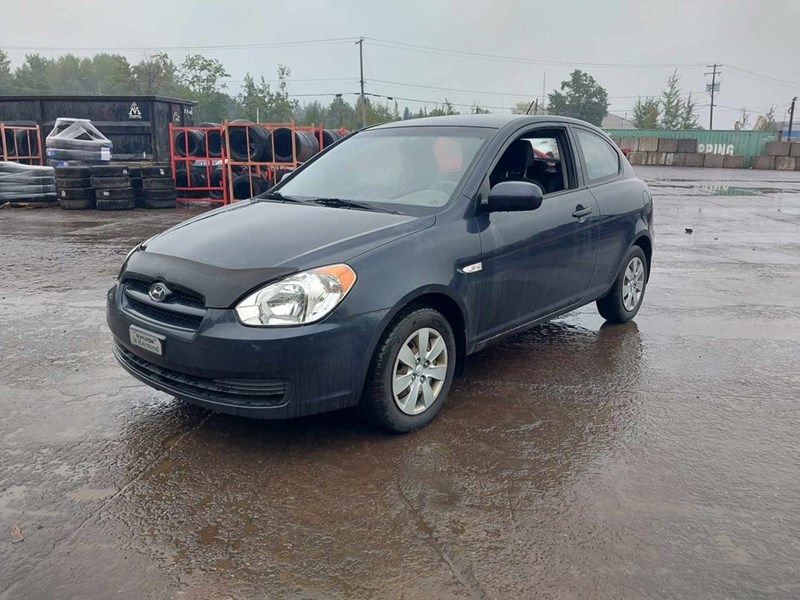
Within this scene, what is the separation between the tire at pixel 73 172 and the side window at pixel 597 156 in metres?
12.7

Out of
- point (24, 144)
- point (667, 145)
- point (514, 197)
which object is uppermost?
point (667, 145)

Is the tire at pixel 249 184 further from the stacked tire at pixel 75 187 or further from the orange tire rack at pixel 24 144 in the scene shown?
the orange tire rack at pixel 24 144

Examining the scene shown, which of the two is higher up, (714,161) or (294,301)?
(714,161)

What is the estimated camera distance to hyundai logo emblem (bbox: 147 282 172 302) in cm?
353

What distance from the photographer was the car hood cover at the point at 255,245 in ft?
11.0

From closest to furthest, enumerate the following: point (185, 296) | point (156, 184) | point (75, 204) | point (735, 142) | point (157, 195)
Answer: point (185, 296)
point (75, 204)
point (156, 184)
point (157, 195)
point (735, 142)

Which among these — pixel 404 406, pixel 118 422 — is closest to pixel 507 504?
pixel 404 406

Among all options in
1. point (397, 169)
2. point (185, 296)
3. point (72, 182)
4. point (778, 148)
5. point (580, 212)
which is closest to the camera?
point (185, 296)

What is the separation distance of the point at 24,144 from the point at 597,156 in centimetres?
1845

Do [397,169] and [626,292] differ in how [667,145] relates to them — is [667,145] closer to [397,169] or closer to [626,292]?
[626,292]

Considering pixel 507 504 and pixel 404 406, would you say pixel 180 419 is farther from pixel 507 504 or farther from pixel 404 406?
pixel 507 504

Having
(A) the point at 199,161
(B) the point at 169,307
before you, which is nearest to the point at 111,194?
(A) the point at 199,161

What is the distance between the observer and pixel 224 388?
3.34 metres

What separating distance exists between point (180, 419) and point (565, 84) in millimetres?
103039
